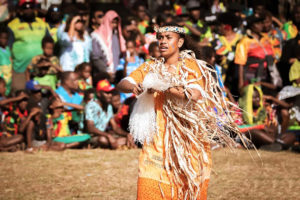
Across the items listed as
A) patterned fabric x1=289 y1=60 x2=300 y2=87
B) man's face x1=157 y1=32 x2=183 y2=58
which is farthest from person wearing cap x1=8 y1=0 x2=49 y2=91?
man's face x1=157 y1=32 x2=183 y2=58

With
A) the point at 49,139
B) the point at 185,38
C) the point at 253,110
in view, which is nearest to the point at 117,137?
the point at 49,139

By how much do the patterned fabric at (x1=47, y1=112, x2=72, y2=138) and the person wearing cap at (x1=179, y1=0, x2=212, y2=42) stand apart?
3.05 meters

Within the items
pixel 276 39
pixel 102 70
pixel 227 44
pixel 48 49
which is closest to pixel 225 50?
pixel 227 44

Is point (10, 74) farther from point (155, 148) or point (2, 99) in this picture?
point (155, 148)

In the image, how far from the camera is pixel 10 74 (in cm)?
797

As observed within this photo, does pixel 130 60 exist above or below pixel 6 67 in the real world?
above

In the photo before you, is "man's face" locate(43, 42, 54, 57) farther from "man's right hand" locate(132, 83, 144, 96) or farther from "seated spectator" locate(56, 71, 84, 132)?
"man's right hand" locate(132, 83, 144, 96)

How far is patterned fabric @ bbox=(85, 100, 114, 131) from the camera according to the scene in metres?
7.71

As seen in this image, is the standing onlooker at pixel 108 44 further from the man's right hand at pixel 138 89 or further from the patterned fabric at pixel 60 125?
the man's right hand at pixel 138 89

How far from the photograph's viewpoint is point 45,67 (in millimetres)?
7895

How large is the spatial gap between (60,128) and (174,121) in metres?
4.56

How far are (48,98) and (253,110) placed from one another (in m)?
3.84

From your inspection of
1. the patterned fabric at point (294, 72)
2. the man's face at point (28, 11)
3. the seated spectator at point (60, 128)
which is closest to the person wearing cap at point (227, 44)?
the patterned fabric at point (294, 72)

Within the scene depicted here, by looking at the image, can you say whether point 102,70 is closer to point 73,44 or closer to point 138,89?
point 73,44
